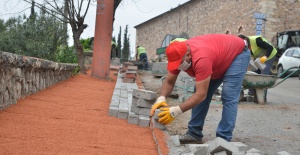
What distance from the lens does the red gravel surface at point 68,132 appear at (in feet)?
9.29

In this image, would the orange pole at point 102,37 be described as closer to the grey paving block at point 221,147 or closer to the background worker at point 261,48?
the background worker at point 261,48

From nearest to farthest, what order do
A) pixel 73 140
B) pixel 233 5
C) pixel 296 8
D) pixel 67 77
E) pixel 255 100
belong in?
pixel 73 140 < pixel 255 100 < pixel 67 77 < pixel 296 8 < pixel 233 5

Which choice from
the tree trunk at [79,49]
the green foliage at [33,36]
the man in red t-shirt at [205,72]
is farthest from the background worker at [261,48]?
the green foliage at [33,36]

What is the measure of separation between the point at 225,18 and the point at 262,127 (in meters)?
18.7

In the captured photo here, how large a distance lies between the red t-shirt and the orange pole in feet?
20.6

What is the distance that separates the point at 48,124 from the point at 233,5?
1977 cm

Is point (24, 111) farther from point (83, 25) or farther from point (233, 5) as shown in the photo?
point (233, 5)

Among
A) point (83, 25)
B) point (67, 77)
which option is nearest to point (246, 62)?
point (67, 77)

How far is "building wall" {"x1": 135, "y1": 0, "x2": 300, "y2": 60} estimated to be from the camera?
62.0 feet

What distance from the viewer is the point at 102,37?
941cm

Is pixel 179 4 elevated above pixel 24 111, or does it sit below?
above

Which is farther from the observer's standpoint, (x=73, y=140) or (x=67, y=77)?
(x=67, y=77)

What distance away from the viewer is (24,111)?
3979mm

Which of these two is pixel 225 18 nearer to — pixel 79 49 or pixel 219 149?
pixel 79 49
